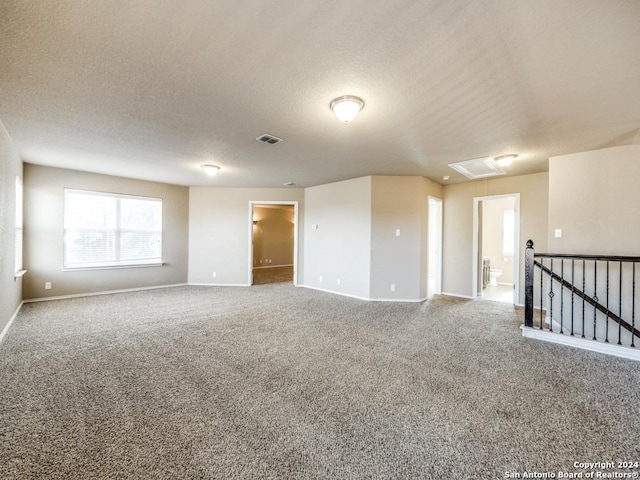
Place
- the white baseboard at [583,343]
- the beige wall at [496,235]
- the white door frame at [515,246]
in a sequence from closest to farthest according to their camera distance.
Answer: the white baseboard at [583,343]
the white door frame at [515,246]
the beige wall at [496,235]

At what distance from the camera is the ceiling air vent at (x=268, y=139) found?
11.3 feet

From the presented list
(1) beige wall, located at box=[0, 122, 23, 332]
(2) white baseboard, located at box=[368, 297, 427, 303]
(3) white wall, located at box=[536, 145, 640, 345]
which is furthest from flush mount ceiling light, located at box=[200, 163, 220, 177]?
(3) white wall, located at box=[536, 145, 640, 345]

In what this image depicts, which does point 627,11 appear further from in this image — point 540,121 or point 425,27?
point 540,121

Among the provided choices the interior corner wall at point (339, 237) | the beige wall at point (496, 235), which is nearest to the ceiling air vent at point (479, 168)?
the interior corner wall at point (339, 237)

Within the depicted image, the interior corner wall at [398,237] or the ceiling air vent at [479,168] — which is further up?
the ceiling air vent at [479,168]

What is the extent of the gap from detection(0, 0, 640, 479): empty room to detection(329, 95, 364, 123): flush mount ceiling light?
1 centimetres

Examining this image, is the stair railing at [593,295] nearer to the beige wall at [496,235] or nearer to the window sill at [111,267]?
the beige wall at [496,235]

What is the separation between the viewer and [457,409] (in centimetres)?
204

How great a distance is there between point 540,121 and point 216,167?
464 cm

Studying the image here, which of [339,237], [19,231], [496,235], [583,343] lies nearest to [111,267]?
[19,231]

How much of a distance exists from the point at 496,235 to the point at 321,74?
7.82 m

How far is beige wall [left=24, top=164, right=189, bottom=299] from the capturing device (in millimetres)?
4938

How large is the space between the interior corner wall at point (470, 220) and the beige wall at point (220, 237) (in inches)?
190

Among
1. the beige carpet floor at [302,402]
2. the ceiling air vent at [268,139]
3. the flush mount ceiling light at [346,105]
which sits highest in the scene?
the ceiling air vent at [268,139]
